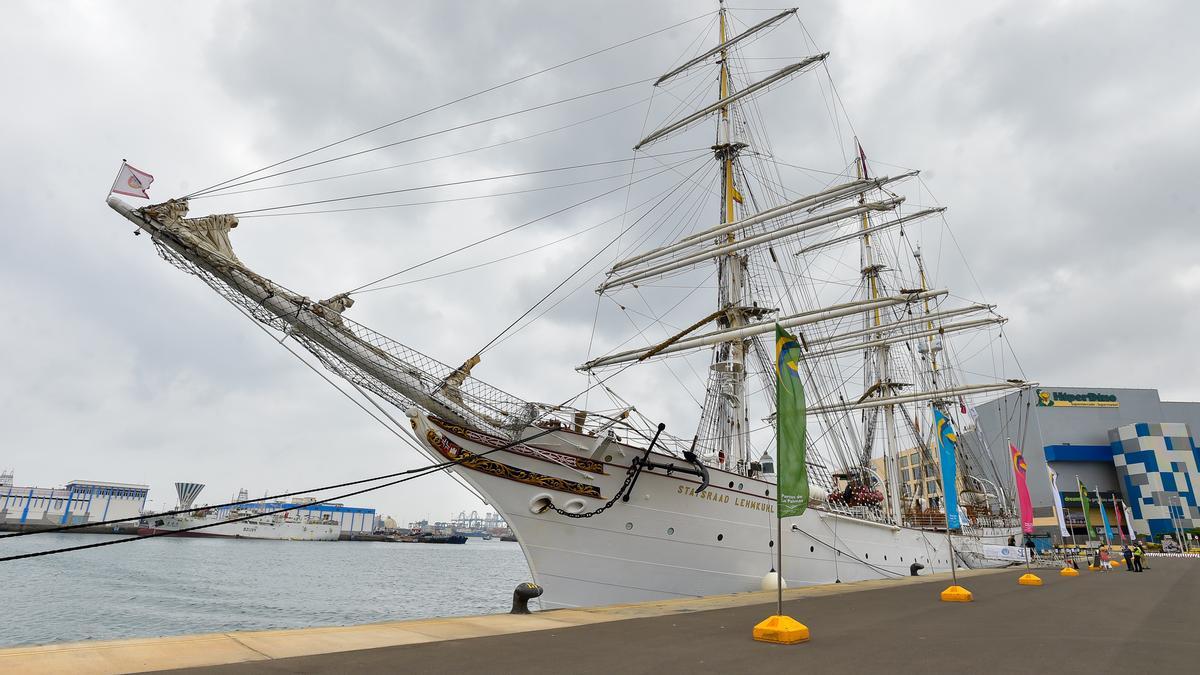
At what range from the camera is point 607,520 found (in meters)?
13.4

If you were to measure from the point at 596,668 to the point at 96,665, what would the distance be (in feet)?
11.7

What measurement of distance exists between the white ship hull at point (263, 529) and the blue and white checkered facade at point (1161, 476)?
106 meters

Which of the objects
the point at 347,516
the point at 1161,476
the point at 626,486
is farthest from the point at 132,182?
the point at 347,516

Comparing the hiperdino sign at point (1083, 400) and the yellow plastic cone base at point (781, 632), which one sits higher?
the hiperdino sign at point (1083, 400)

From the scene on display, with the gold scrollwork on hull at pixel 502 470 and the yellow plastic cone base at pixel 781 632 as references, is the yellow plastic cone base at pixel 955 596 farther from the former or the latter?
the gold scrollwork on hull at pixel 502 470

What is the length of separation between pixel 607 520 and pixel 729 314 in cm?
1055

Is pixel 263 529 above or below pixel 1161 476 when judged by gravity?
below

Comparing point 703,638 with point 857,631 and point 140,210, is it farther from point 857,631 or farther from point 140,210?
point 140,210

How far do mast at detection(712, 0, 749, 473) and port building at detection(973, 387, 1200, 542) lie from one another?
47.4 metres

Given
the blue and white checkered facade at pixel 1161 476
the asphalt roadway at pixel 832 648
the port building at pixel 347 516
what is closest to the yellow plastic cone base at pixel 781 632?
the asphalt roadway at pixel 832 648

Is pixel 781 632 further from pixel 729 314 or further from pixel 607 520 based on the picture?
pixel 729 314

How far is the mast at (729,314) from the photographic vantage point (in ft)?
63.8

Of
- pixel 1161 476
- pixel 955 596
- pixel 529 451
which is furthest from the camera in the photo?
pixel 1161 476

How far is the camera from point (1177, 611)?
34.9 ft
